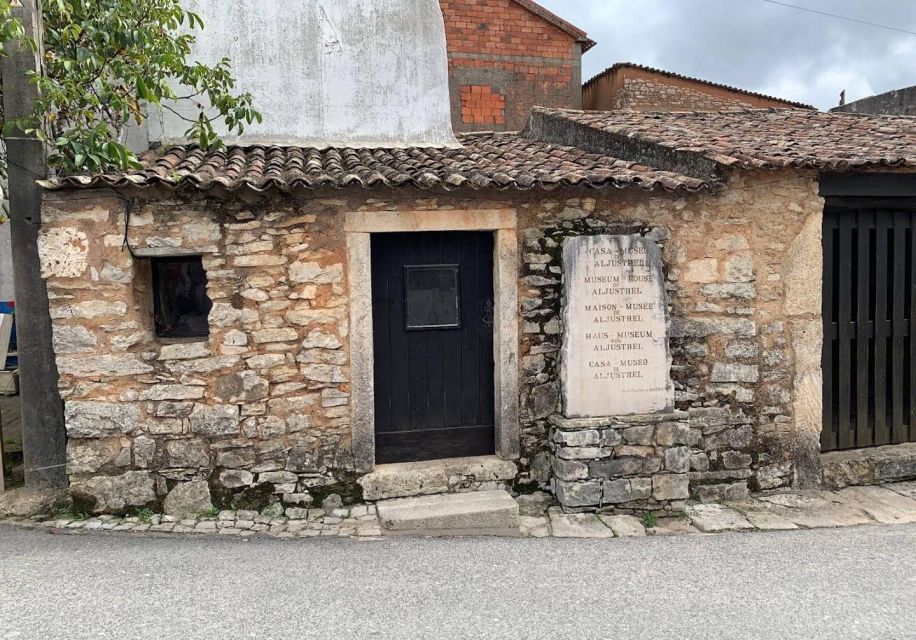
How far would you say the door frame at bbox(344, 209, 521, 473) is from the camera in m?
5.18

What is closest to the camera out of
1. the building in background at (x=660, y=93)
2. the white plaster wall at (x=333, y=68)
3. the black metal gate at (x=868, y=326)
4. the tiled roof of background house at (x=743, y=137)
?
the tiled roof of background house at (x=743, y=137)

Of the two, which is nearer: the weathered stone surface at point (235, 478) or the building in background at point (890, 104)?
the weathered stone surface at point (235, 478)

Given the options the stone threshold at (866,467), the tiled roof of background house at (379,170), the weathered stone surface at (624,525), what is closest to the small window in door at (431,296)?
the tiled roof of background house at (379,170)

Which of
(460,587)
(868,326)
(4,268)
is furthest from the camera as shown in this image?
(4,268)

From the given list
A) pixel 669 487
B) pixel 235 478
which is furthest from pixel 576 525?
pixel 235 478

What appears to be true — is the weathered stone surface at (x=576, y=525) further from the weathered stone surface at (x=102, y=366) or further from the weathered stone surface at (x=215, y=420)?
the weathered stone surface at (x=102, y=366)

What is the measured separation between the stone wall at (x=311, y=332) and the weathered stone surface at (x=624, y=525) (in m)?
0.63

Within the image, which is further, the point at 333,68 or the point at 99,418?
the point at 333,68

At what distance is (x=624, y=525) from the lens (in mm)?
4992

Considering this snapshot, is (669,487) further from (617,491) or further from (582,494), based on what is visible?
(582,494)

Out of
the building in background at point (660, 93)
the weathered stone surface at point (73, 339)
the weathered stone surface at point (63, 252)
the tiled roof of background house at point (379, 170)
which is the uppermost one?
the building in background at point (660, 93)

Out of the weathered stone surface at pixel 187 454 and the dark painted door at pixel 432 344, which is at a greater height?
the dark painted door at pixel 432 344

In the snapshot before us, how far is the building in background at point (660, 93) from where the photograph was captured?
14340mm

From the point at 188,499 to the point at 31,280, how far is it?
2.01 m
